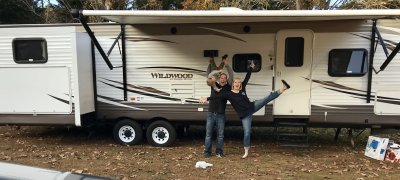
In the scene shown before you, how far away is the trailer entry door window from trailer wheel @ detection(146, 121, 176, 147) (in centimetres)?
284

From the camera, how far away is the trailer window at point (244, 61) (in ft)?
29.2

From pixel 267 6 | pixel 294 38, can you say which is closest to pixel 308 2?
pixel 267 6

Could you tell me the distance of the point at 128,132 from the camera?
9297 millimetres

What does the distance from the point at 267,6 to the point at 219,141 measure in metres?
10.9

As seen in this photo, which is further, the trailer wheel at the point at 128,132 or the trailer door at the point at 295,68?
the trailer wheel at the point at 128,132

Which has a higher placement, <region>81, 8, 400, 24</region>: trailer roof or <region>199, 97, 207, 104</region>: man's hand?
<region>81, 8, 400, 24</region>: trailer roof

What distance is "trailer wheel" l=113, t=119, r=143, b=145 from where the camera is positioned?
30.3 feet

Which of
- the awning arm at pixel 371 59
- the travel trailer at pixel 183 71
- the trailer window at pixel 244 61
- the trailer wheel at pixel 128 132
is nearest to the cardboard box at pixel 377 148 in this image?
the travel trailer at pixel 183 71

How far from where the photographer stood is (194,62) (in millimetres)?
9039

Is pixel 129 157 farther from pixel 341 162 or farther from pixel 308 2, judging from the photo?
pixel 308 2

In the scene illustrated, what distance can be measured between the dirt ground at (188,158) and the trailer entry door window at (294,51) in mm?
1833

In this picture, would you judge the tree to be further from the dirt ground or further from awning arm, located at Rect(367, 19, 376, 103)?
awning arm, located at Rect(367, 19, 376, 103)

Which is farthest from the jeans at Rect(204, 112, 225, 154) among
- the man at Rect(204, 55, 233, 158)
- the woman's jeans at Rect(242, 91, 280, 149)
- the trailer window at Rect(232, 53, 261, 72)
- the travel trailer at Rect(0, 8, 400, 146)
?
the trailer window at Rect(232, 53, 261, 72)

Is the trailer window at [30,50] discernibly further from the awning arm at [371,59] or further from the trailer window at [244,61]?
the awning arm at [371,59]
